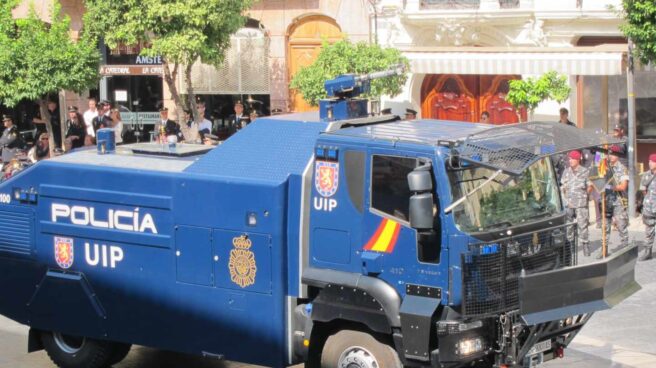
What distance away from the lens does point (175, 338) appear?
1136cm

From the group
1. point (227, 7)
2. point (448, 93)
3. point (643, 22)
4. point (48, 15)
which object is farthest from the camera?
point (48, 15)

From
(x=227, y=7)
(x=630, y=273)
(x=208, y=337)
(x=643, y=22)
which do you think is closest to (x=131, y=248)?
(x=208, y=337)

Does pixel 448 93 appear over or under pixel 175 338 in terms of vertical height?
over

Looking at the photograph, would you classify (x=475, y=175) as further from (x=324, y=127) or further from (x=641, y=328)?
(x=641, y=328)

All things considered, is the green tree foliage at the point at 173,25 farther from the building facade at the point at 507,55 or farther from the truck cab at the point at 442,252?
the truck cab at the point at 442,252

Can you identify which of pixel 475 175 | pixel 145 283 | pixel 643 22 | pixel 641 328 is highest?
pixel 643 22

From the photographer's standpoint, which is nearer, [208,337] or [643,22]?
[208,337]

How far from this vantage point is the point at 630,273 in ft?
36.2

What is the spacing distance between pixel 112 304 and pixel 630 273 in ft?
17.0

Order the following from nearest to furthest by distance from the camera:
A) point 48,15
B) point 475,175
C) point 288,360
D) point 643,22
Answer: point 475,175, point 288,360, point 643,22, point 48,15

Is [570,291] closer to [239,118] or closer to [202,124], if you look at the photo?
[202,124]

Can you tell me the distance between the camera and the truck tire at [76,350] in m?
12.2

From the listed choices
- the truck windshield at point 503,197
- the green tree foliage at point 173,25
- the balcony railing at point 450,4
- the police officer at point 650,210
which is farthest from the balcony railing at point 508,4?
the truck windshield at point 503,197

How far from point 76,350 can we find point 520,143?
5.45 metres
